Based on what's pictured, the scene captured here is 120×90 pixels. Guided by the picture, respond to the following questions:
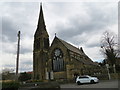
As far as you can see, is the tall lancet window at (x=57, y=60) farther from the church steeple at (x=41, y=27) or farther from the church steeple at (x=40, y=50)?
the church steeple at (x=41, y=27)

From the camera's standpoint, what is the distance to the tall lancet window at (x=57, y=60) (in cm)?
4827

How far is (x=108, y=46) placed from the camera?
41656 mm

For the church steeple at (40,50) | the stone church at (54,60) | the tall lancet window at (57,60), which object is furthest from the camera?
the church steeple at (40,50)

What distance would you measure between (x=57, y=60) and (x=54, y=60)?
1.44m

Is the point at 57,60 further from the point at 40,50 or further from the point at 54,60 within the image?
the point at 40,50

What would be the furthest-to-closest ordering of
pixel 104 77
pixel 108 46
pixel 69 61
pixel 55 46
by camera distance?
pixel 55 46
pixel 69 61
pixel 108 46
pixel 104 77

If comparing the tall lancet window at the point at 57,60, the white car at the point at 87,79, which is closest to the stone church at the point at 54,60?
the tall lancet window at the point at 57,60

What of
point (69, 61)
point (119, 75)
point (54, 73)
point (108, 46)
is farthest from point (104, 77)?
point (54, 73)

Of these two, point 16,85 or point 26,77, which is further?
point 26,77

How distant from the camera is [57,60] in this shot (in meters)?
49.4

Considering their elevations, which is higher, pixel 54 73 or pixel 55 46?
pixel 55 46

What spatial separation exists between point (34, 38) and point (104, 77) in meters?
34.8

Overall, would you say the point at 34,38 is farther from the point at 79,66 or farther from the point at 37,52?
the point at 79,66

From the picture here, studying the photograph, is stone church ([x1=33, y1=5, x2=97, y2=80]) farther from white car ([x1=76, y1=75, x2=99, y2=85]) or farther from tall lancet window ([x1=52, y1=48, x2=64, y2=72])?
white car ([x1=76, y1=75, x2=99, y2=85])
